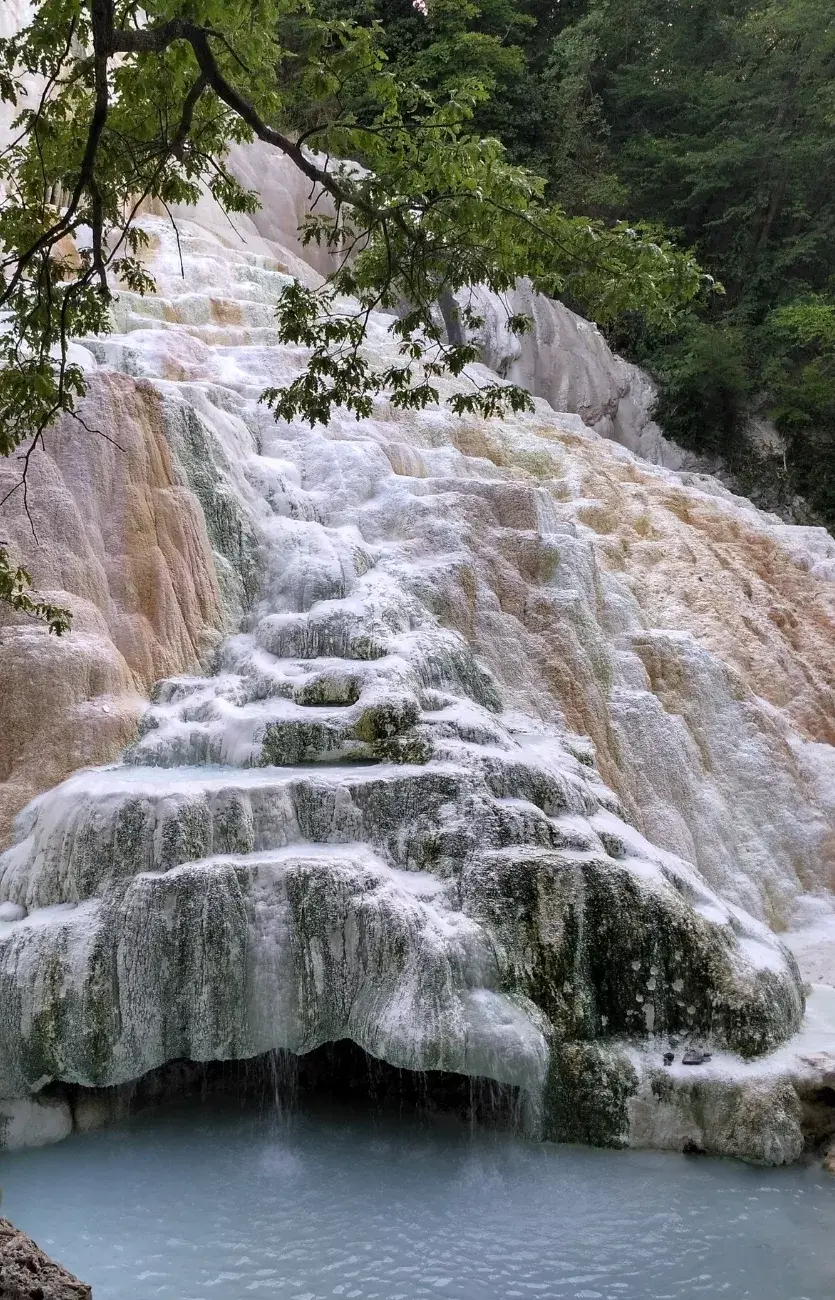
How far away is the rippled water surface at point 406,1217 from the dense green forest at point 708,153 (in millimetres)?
16787

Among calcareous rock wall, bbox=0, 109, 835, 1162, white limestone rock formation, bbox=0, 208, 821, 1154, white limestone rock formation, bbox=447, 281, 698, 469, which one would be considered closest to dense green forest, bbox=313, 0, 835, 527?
white limestone rock formation, bbox=447, 281, 698, 469

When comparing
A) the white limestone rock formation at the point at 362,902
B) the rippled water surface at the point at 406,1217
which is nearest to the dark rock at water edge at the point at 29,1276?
the rippled water surface at the point at 406,1217

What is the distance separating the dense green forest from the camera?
21.2m

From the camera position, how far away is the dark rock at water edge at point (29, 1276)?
12.3ft

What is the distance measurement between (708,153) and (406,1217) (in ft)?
71.4

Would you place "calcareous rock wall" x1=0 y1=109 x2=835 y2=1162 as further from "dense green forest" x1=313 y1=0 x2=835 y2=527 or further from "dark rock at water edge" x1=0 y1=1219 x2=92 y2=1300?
"dense green forest" x1=313 y1=0 x2=835 y2=527

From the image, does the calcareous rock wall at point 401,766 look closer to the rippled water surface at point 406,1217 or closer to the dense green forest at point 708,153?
the rippled water surface at point 406,1217

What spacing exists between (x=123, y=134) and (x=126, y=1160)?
5.32 metres

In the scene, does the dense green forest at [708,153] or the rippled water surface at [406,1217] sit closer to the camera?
the rippled water surface at [406,1217]

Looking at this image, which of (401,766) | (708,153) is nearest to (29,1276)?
(401,766)

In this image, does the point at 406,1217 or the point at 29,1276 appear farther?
the point at 406,1217

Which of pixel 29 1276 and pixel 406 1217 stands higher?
pixel 29 1276

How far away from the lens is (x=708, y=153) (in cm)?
2239

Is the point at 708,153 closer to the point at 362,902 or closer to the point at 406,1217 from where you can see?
the point at 362,902
